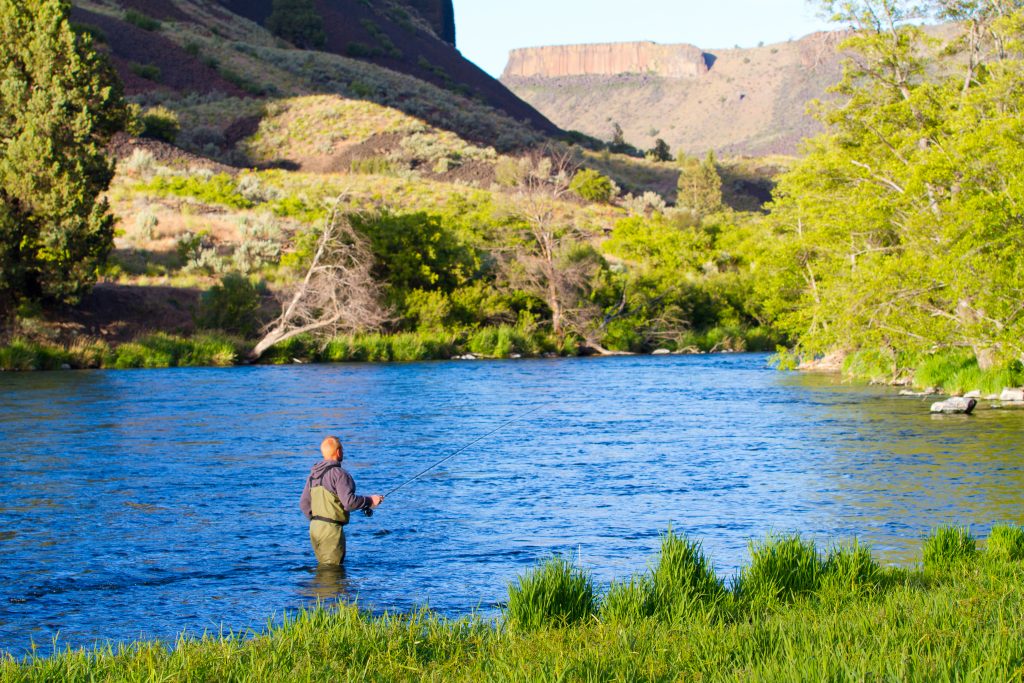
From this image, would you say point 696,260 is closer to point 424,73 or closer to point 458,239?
point 458,239

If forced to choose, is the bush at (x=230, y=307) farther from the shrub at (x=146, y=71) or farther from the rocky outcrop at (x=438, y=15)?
the rocky outcrop at (x=438, y=15)

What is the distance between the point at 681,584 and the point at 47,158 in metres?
29.5

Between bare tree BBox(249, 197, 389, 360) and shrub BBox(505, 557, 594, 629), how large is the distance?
1098 inches

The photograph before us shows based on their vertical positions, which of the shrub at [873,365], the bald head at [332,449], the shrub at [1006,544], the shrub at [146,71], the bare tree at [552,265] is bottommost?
the shrub at [1006,544]

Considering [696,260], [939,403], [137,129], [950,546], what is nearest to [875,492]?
[950,546]

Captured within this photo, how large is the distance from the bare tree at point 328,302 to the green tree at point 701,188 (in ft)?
157

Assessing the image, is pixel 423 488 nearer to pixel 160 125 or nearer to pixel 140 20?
pixel 160 125

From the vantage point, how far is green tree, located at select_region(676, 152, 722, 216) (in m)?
84.4

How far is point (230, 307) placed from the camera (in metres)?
38.5

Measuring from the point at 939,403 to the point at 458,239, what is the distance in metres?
28.4

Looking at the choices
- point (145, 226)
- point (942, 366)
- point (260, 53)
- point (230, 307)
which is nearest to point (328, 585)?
point (942, 366)

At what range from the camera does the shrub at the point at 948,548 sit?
867 centimetres

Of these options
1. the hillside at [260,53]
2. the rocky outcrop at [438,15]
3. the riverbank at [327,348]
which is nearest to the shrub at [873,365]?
the riverbank at [327,348]

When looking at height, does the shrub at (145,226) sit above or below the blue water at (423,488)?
above
